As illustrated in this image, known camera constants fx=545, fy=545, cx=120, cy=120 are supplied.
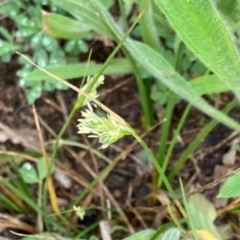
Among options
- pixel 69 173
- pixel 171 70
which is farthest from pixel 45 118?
pixel 171 70

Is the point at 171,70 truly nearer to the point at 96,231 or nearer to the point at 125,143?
the point at 125,143

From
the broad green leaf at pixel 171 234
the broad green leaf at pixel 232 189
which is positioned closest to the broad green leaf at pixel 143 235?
the broad green leaf at pixel 171 234

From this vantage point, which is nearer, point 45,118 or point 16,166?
Answer: point 16,166

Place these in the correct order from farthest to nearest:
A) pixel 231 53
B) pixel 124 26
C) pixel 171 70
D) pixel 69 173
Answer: pixel 69 173
pixel 124 26
pixel 171 70
pixel 231 53

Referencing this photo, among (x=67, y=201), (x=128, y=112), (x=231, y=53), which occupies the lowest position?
(x=67, y=201)

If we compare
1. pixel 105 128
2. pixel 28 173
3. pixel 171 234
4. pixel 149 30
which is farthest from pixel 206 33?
pixel 28 173

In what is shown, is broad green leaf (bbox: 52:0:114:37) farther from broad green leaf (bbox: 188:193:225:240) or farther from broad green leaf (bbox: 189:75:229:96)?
broad green leaf (bbox: 188:193:225:240)

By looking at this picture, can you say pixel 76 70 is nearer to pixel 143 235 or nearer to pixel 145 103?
pixel 145 103

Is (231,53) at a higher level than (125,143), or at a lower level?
higher
